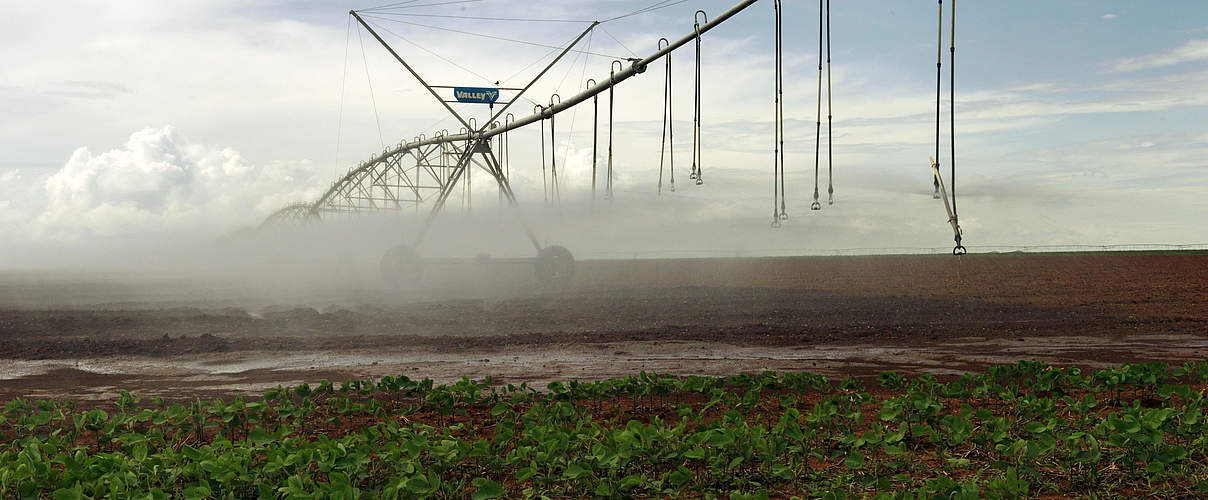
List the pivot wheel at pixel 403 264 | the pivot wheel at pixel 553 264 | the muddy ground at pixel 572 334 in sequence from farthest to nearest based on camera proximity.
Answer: the pivot wheel at pixel 403 264, the pivot wheel at pixel 553 264, the muddy ground at pixel 572 334

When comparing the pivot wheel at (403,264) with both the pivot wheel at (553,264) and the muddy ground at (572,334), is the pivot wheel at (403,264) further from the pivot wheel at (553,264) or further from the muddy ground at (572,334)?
the pivot wheel at (553,264)

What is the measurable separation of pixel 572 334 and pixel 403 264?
12818 millimetres

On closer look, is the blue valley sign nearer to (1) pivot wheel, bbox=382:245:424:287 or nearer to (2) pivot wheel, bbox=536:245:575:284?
(2) pivot wheel, bbox=536:245:575:284

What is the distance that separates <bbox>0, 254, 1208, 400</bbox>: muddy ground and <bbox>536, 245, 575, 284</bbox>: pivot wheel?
0.75 metres

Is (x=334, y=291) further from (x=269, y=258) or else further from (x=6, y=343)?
(x=269, y=258)

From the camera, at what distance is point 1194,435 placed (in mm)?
6785

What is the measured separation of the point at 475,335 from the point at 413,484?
46.0ft

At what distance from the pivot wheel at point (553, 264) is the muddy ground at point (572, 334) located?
75 centimetres

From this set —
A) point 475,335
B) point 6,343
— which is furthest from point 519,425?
point 6,343

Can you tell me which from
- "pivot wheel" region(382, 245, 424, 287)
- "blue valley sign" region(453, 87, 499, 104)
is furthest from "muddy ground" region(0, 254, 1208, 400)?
"blue valley sign" region(453, 87, 499, 104)

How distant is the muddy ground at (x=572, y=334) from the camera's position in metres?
13.3

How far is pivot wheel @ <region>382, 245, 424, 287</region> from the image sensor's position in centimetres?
3008

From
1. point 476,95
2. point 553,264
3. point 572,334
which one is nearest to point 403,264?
point 553,264

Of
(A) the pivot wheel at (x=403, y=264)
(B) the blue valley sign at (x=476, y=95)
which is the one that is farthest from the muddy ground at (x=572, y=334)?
(B) the blue valley sign at (x=476, y=95)
